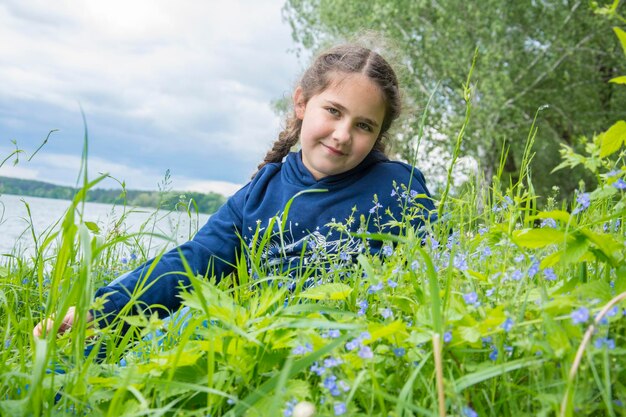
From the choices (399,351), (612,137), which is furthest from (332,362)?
(612,137)

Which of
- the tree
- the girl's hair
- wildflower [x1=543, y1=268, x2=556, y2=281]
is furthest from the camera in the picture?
the tree

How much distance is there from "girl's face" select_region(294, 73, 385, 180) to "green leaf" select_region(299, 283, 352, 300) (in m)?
1.74

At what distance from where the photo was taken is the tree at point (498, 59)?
687 inches

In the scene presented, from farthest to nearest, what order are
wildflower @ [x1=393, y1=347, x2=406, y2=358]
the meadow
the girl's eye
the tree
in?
the tree
the girl's eye
wildflower @ [x1=393, y1=347, x2=406, y2=358]
the meadow

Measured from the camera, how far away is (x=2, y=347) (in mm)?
2004

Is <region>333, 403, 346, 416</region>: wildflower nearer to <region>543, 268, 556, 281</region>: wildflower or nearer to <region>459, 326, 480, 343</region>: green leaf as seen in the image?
<region>459, 326, 480, 343</region>: green leaf

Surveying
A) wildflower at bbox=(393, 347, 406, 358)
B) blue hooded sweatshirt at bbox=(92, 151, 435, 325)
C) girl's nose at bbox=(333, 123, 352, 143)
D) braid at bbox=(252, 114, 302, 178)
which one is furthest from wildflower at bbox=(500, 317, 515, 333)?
braid at bbox=(252, 114, 302, 178)

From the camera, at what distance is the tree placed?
17438 mm

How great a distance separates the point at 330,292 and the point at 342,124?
1.85 m

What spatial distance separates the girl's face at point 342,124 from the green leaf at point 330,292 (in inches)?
68.4

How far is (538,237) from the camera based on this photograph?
1461mm

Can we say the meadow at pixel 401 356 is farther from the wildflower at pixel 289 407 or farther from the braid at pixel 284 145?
the braid at pixel 284 145

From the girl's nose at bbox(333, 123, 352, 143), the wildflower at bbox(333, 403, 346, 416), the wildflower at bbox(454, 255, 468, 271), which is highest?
the girl's nose at bbox(333, 123, 352, 143)

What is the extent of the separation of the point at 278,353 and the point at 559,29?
18.8 meters
